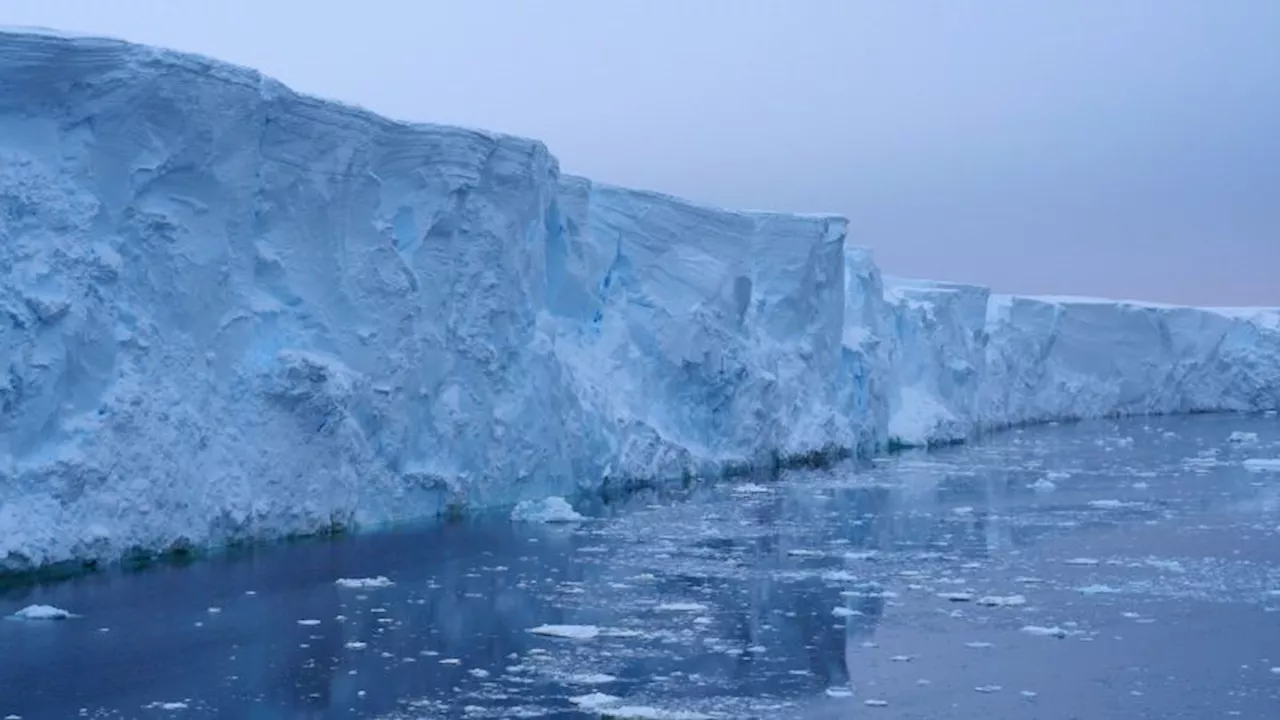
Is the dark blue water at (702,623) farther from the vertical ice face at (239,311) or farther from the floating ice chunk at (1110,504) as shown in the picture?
the vertical ice face at (239,311)

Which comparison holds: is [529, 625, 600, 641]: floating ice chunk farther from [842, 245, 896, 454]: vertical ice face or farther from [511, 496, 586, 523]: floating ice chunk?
[842, 245, 896, 454]: vertical ice face

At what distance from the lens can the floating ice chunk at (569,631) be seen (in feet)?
27.5

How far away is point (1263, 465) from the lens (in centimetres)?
2081

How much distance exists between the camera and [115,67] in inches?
437

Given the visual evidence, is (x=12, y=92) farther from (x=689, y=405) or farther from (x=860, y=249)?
(x=860, y=249)

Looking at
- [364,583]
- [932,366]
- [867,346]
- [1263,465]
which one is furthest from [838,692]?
[932,366]

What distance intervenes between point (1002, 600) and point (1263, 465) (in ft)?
42.3

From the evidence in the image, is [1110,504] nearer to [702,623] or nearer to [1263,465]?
[1263,465]

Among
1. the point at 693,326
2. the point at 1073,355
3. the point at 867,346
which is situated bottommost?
the point at 1073,355

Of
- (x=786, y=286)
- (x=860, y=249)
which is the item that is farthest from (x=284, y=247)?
(x=860, y=249)

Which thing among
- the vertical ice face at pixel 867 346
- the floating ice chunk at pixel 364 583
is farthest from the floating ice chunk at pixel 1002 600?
the vertical ice face at pixel 867 346

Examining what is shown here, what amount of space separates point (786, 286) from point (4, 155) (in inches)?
552

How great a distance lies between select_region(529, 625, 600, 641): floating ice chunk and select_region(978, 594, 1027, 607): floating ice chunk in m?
2.64

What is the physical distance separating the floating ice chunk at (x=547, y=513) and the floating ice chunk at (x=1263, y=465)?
10.7 m
